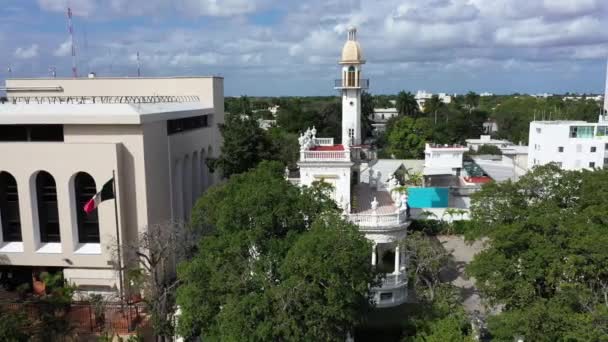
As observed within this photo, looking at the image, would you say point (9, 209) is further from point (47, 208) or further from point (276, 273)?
point (276, 273)

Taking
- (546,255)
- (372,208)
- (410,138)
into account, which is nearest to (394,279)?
(372,208)

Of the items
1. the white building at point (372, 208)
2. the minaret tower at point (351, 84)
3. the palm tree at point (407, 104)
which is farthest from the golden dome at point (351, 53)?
the palm tree at point (407, 104)

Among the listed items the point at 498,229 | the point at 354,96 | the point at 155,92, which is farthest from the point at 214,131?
the point at 498,229

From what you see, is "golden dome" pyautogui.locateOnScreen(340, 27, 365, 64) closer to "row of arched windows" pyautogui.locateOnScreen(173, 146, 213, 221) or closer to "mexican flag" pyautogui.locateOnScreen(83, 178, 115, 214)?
"row of arched windows" pyautogui.locateOnScreen(173, 146, 213, 221)

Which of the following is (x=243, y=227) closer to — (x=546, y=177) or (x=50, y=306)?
(x=50, y=306)

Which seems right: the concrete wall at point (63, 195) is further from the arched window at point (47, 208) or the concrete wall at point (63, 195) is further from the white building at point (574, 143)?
the white building at point (574, 143)

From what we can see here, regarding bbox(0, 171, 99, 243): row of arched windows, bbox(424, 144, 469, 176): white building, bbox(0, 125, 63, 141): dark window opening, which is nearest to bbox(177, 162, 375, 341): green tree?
bbox(0, 171, 99, 243): row of arched windows
